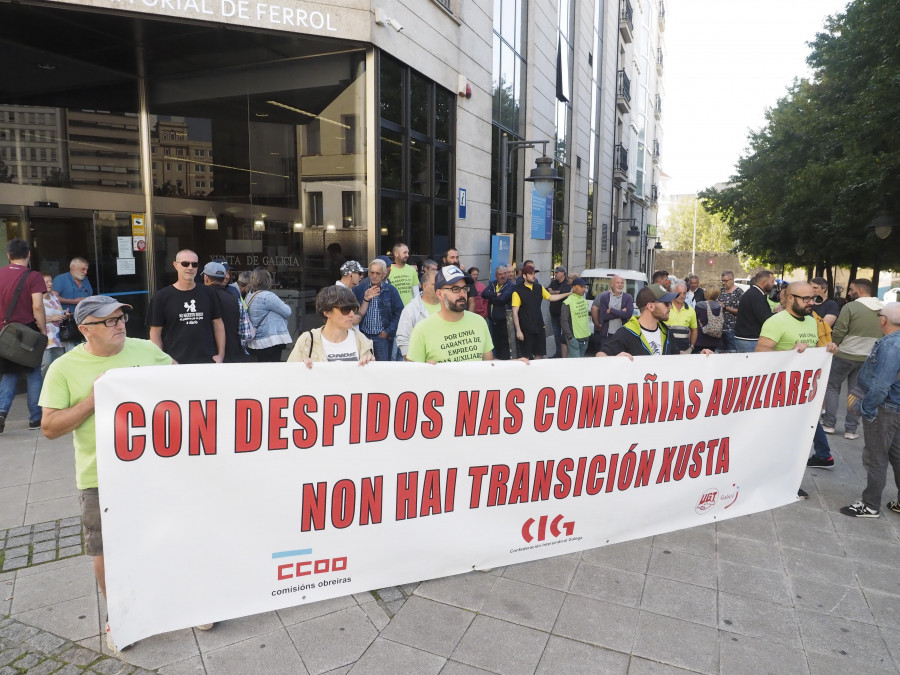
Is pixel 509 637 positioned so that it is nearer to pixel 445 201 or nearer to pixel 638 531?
pixel 638 531

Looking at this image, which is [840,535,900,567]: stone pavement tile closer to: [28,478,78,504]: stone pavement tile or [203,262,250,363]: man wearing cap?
[203,262,250,363]: man wearing cap

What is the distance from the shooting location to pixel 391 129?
10.6m

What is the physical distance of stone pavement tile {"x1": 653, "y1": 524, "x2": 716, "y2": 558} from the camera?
454cm

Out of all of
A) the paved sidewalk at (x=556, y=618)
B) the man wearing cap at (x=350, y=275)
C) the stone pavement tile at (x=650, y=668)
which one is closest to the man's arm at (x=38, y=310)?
the paved sidewalk at (x=556, y=618)

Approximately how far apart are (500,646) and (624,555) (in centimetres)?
138

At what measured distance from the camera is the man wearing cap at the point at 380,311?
755 cm

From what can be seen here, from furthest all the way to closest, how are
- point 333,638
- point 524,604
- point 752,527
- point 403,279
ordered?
point 403,279, point 752,527, point 524,604, point 333,638

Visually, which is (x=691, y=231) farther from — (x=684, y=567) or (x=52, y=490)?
(x=52, y=490)

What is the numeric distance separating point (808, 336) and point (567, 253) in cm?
1913

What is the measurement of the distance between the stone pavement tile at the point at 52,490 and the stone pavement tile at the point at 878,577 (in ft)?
19.2

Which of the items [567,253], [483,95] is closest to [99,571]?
[483,95]

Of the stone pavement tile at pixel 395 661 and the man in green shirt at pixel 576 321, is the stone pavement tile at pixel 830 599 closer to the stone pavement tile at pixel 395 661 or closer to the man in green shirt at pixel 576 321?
the stone pavement tile at pixel 395 661

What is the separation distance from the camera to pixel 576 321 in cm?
987

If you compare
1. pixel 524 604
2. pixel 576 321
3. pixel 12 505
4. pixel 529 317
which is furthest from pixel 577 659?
pixel 576 321
